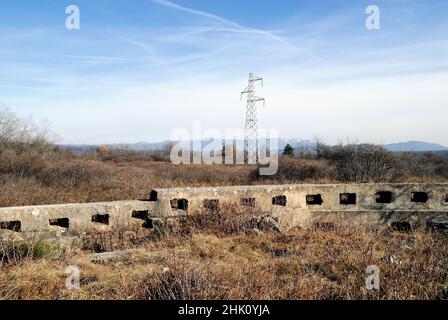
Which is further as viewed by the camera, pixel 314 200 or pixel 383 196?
pixel 383 196

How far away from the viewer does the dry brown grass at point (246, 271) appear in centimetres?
464

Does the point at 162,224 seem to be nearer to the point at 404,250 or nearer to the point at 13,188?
the point at 404,250

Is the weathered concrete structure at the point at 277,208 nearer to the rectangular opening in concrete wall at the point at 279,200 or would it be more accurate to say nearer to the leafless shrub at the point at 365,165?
the rectangular opening in concrete wall at the point at 279,200

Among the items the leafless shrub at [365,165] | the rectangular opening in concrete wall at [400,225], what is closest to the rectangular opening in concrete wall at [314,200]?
the rectangular opening in concrete wall at [400,225]

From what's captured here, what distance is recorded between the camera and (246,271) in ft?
17.8

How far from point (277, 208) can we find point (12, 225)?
6.57 meters

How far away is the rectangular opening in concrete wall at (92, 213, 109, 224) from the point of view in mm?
9336

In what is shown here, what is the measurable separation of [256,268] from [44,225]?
205 inches

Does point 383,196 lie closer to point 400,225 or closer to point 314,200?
point 400,225

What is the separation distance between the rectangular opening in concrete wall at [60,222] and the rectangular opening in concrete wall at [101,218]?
69 cm

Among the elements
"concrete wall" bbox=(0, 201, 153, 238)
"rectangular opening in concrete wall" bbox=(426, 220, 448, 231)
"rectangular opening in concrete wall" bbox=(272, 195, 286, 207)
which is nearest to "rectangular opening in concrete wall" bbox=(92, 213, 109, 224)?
"concrete wall" bbox=(0, 201, 153, 238)

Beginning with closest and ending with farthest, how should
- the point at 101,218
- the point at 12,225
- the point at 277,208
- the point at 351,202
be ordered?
the point at 12,225
the point at 101,218
the point at 277,208
the point at 351,202

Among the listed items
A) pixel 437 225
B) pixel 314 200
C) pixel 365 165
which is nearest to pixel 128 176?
pixel 314 200
